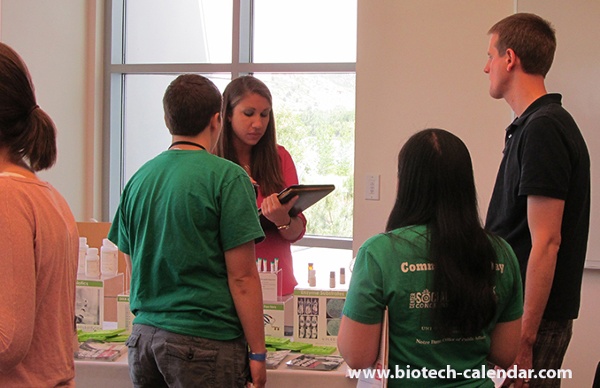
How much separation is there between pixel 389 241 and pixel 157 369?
73cm

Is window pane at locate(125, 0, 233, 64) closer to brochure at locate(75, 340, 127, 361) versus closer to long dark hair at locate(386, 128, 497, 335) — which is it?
brochure at locate(75, 340, 127, 361)

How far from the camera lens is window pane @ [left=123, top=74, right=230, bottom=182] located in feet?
14.9

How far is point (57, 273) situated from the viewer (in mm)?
1238

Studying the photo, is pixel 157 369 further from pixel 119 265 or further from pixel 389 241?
pixel 119 265

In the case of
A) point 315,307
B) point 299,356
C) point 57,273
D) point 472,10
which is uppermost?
point 472,10

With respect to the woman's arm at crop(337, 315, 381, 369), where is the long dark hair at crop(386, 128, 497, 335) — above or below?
above

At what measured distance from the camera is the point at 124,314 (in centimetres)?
225

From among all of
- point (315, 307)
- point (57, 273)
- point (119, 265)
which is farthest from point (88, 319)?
point (57, 273)

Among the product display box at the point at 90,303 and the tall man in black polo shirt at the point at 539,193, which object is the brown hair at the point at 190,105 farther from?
the tall man in black polo shirt at the point at 539,193

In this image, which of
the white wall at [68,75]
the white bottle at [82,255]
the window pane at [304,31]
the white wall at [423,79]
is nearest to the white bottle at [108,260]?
the white bottle at [82,255]

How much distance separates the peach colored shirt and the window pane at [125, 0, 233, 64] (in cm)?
322

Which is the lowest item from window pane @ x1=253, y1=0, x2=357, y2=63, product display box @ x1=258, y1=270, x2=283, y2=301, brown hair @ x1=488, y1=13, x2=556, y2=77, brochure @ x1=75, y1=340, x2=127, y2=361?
brochure @ x1=75, y1=340, x2=127, y2=361

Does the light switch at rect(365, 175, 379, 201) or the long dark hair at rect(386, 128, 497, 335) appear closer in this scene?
the long dark hair at rect(386, 128, 497, 335)

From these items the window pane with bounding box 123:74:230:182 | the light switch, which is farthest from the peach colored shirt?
the window pane with bounding box 123:74:230:182
